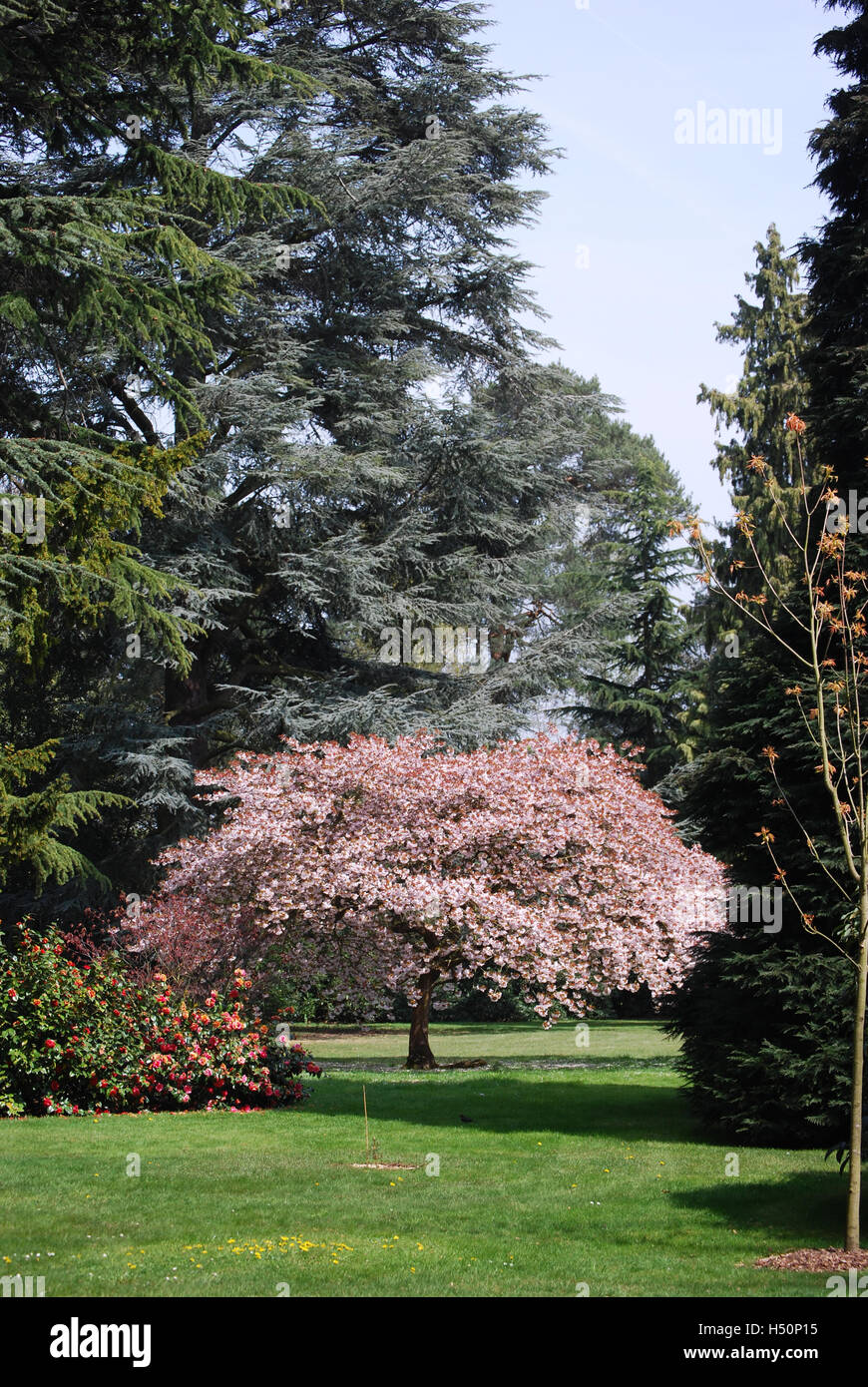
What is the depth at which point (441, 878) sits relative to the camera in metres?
14.9

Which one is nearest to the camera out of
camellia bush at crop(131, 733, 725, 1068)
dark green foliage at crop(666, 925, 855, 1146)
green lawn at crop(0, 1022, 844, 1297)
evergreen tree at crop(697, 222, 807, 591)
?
green lawn at crop(0, 1022, 844, 1297)

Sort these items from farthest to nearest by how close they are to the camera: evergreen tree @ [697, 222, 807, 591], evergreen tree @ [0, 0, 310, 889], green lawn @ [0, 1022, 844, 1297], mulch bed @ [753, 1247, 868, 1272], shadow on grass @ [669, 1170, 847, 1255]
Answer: evergreen tree @ [697, 222, 807, 591]
evergreen tree @ [0, 0, 310, 889]
shadow on grass @ [669, 1170, 847, 1255]
mulch bed @ [753, 1247, 868, 1272]
green lawn @ [0, 1022, 844, 1297]

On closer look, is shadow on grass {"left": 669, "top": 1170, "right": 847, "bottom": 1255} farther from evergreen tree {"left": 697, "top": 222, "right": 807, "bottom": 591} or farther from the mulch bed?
evergreen tree {"left": 697, "top": 222, "right": 807, "bottom": 591}

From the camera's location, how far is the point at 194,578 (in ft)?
71.0

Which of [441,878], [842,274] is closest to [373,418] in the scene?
[441,878]

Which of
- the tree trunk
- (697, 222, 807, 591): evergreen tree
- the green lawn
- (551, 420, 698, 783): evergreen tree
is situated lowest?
the tree trunk

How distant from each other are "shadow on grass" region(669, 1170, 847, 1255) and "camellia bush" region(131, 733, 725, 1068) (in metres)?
5.67

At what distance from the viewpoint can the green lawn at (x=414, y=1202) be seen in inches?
246

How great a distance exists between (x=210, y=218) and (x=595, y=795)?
1312 cm

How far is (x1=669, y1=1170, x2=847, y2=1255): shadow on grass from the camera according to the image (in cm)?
736

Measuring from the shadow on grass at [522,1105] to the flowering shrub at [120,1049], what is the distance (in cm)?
80

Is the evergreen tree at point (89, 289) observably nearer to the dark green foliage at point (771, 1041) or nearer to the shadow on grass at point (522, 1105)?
the shadow on grass at point (522, 1105)

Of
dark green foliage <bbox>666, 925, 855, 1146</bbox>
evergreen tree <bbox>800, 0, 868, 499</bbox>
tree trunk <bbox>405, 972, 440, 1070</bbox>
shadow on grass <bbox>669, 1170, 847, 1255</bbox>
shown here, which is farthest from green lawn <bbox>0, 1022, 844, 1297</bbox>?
evergreen tree <bbox>800, 0, 868, 499</bbox>
